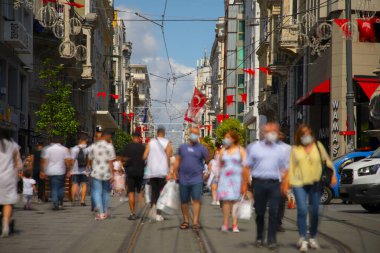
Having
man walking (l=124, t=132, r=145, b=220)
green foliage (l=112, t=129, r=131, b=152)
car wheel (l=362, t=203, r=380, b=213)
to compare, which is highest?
green foliage (l=112, t=129, r=131, b=152)

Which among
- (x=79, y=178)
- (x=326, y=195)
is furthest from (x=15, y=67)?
(x=326, y=195)

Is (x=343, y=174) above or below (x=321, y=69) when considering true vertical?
below

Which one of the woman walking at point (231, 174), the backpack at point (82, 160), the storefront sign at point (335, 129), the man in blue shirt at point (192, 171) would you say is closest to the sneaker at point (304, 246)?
the woman walking at point (231, 174)

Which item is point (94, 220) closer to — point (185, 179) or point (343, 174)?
point (185, 179)

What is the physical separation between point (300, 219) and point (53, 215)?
8.39 metres

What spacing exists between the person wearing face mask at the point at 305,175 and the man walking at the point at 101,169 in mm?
5998

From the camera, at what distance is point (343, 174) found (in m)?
21.9

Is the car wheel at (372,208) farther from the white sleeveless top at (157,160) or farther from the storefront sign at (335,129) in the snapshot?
the storefront sign at (335,129)

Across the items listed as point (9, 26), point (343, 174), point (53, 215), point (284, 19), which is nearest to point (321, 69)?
point (284, 19)

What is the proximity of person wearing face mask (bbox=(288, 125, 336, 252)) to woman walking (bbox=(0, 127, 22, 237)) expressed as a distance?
433 cm

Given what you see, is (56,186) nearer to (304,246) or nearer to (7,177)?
(7,177)

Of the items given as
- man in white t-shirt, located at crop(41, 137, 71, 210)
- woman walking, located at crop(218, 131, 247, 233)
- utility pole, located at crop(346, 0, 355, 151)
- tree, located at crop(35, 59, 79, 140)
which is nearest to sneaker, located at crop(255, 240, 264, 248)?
woman walking, located at crop(218, 131, 247, 233)

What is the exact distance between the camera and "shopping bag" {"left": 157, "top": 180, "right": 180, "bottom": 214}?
50.1ft

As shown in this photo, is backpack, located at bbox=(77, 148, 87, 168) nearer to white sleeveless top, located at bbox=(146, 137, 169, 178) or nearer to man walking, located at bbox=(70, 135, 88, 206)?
man walking, located at bbox=(70, 135, 88, 206)
